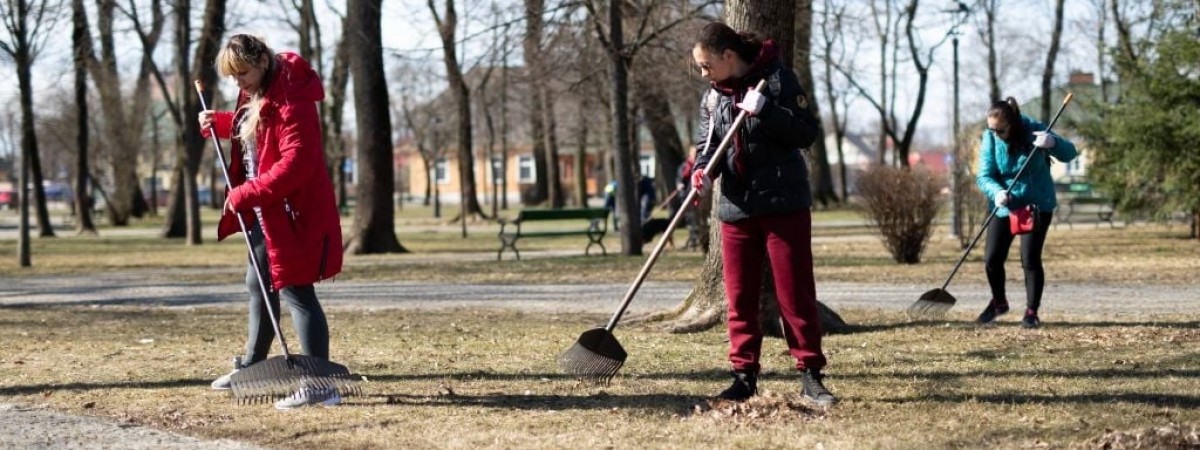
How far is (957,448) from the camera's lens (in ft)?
16.7

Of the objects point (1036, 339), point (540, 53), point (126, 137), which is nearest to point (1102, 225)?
point (540, 53)

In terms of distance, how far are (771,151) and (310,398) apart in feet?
7.05

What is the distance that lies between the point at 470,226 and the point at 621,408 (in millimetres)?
35695

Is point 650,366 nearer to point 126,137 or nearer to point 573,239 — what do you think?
point 573,239

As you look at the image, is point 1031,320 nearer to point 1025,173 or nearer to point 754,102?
point 1025,173

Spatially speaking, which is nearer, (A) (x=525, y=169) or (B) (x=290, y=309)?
(B) (x=290, y=309)

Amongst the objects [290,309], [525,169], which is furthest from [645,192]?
[525,169]

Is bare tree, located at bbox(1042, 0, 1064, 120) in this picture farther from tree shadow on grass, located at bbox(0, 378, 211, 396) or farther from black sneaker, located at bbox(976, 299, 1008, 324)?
tree shadow on grass, located at bbox(0, 378, 211, 396)

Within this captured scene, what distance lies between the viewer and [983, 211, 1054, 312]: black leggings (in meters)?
9.19

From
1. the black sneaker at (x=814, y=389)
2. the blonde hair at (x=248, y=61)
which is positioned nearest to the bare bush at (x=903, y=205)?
the black sneaker at (x=814, y=389)

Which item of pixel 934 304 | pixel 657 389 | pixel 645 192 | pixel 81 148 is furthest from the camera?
pixel 81 148

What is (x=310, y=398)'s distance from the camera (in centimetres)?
617

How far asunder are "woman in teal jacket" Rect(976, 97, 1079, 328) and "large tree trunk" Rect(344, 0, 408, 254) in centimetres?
1443

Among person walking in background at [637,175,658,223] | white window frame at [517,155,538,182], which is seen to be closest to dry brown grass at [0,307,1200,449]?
person walking in background at [637,175,658,223]
